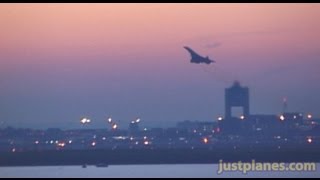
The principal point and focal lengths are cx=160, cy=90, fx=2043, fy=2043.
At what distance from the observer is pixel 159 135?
16.0 meters

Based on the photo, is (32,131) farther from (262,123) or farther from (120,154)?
(262,123)

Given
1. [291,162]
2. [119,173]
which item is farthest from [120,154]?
[291,162]

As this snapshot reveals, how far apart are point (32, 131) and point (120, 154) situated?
0.72 m

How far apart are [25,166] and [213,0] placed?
196cm

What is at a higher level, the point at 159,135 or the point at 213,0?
the point at 213,0

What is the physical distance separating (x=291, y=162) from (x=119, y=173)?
1343mm

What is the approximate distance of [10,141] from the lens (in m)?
15.9

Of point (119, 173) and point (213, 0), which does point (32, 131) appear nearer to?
point (119, 173)

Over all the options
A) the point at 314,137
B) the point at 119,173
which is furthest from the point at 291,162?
the point at 119,173

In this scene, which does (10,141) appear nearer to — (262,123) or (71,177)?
(71,177)

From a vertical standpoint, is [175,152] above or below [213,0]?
below

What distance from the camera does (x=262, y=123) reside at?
632 inches

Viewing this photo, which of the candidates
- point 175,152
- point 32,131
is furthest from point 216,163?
point 32,131

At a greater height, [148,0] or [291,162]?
[148,0]
